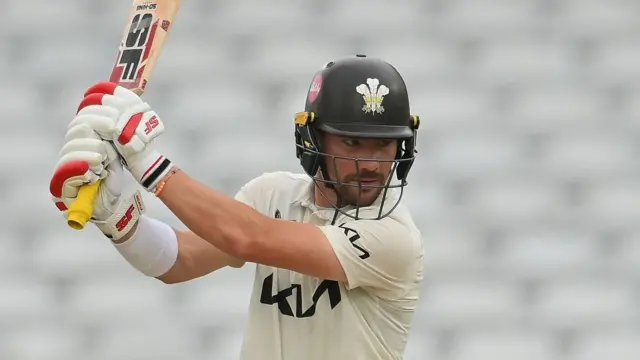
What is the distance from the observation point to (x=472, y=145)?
8.29ft

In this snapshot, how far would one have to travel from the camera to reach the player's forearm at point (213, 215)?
62.3 inches

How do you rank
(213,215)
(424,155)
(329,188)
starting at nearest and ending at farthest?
(213,215), (329,188), (424,155)

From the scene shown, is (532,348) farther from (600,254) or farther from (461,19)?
(461,19)

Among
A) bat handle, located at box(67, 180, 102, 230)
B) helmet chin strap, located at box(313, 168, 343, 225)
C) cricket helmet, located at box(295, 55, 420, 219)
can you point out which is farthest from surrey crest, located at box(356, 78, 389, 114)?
bat handle, located at box(67, 180, 102, 230)

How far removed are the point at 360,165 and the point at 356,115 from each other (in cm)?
10

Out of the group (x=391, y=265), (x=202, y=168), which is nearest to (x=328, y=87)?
(x=391, y=265)

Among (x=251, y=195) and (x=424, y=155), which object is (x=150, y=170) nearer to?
(x=251, y=195)

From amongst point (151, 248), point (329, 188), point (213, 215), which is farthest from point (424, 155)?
point (213, 215)

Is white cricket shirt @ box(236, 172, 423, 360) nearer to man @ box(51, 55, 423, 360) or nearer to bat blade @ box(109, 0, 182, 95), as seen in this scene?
man @ box(51, 55, 423, 360)

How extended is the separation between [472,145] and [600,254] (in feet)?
1.46

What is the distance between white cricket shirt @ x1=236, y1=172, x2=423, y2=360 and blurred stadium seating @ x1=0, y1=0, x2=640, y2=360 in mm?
616

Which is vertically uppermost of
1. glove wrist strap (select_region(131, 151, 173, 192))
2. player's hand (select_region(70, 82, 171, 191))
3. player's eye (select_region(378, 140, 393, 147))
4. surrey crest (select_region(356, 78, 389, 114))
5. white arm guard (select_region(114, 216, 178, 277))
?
surrey crest (select_region(356, 78, 389, 114))

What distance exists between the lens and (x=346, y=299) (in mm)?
1818

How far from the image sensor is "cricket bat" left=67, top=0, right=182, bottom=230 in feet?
5.35
